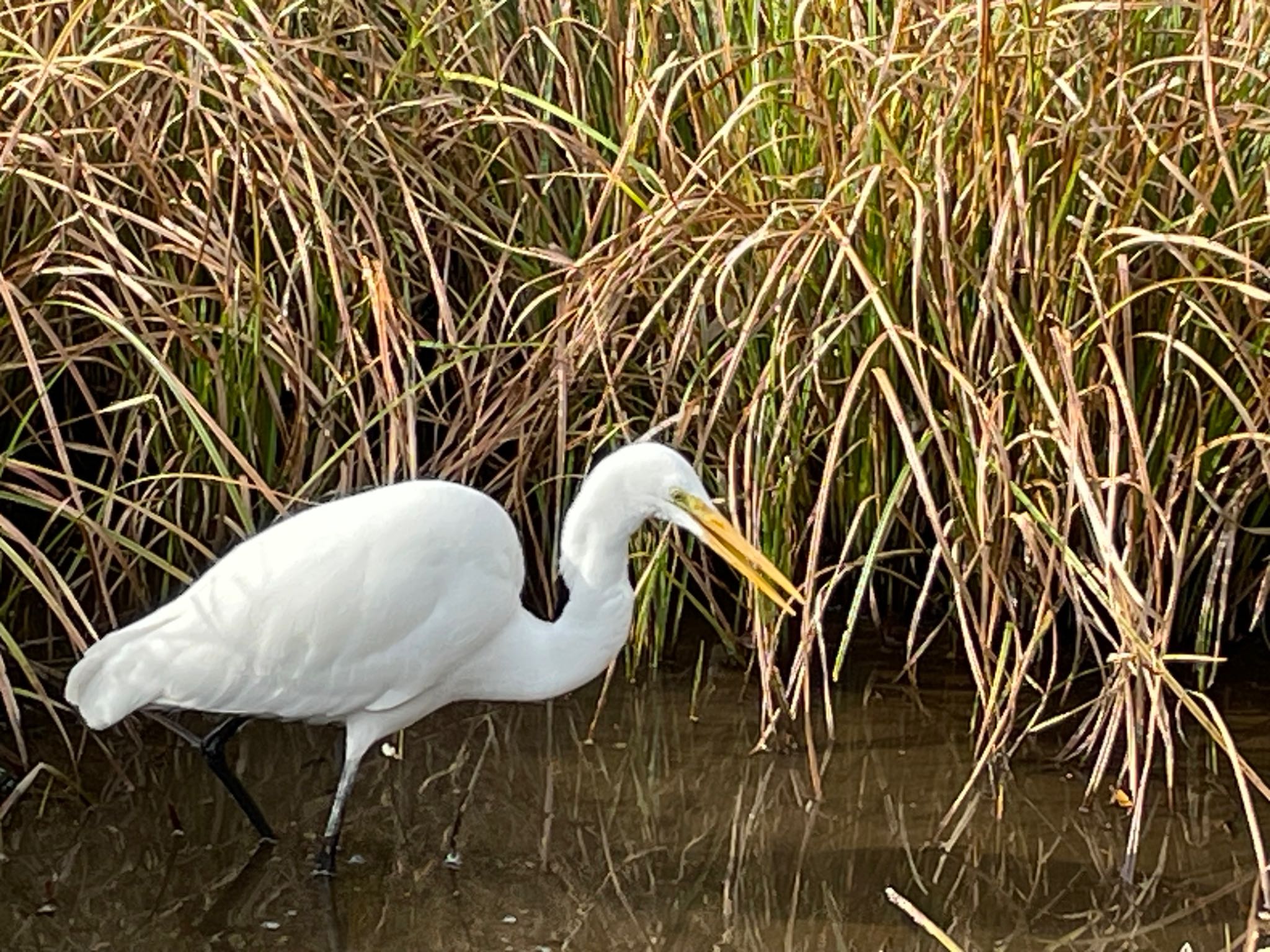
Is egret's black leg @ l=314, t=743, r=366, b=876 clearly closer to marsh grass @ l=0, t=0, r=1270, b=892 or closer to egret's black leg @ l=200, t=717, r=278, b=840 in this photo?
egret's black leg @ l=200, t=717, r=278, b=840

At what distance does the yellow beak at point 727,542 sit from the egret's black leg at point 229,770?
2.64ft

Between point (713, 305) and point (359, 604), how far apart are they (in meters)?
1.14

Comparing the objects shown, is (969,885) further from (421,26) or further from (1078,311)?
(421,26)

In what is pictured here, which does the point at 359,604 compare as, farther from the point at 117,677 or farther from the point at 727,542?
the point at 727,542

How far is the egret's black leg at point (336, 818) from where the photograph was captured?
10.5 ft

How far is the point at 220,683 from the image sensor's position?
320 centimetres

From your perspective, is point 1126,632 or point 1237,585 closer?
point 1126,632

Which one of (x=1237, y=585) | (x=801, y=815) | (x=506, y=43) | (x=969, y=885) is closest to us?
(x=969, y=885)

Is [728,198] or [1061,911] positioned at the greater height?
[728,198]

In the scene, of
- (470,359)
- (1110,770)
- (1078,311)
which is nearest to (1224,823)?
(1110,770)

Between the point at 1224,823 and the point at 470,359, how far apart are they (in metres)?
1.63

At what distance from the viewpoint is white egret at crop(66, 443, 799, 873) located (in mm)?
3178

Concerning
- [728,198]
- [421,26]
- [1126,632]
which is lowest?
[1126,632]

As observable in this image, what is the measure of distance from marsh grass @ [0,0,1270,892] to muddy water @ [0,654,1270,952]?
0.11 metres
